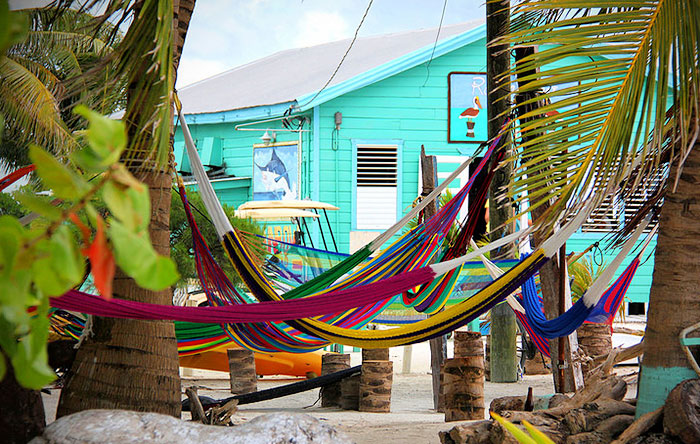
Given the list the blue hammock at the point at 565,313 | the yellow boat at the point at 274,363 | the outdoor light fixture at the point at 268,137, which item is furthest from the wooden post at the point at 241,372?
the outdoor light fixture at the point at 268,137

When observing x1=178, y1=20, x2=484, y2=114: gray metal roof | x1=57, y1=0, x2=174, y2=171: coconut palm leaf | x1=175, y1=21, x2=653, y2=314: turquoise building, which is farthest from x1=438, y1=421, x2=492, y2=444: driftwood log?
x1=178, y1=20, x2=484, y2=114: gray metal roof

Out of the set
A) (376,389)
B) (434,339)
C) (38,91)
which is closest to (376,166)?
(38,91)

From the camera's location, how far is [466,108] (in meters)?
8.78

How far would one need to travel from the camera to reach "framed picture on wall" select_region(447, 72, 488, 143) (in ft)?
28.7

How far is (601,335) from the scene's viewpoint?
17.3 feet

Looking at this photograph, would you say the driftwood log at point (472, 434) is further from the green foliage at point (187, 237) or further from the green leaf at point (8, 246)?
the green foliage at point (187, 237)

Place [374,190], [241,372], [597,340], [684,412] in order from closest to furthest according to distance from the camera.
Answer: [684,412] < [597,340] < [241,372] < [374,190]

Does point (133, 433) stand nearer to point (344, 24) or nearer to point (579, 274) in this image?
point (579, 274)

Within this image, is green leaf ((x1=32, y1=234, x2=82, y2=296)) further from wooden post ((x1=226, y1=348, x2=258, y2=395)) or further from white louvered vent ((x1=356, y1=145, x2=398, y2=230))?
white louvered vent ((x1=356, y1=145, x2=398, y2=230))

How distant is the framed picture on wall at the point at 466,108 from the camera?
28.7 feet

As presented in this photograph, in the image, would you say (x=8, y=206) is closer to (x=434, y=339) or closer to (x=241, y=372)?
(x=241, y=372)

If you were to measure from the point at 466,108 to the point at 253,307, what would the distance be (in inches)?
265

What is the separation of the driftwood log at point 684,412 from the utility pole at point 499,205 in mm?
1999

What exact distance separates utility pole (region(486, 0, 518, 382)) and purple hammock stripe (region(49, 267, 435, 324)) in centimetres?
168
